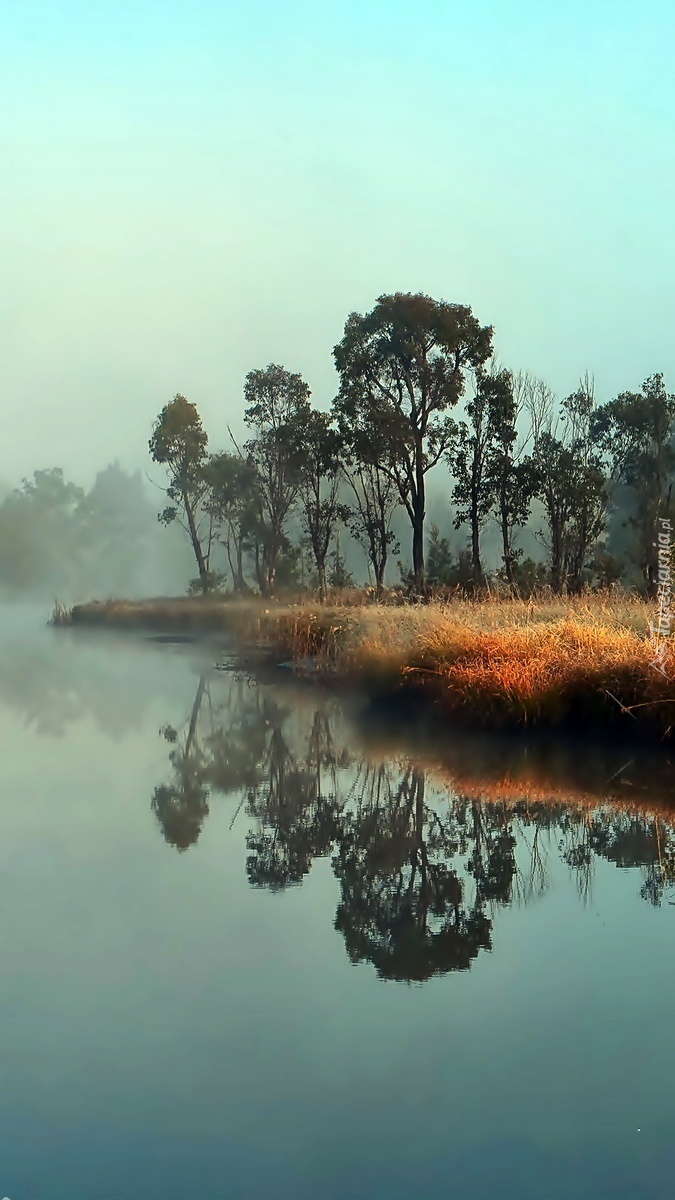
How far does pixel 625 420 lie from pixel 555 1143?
37.1 meters

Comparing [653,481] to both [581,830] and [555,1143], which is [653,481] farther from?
[555,1143]

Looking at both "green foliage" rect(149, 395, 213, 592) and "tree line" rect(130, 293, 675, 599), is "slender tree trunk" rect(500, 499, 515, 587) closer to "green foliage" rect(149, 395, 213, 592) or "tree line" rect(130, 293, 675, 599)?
"tree line" rect(130, 293, 675, 599)

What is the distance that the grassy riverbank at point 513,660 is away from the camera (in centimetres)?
1214

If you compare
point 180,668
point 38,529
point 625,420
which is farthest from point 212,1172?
point 38,529

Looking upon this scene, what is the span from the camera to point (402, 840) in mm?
7941

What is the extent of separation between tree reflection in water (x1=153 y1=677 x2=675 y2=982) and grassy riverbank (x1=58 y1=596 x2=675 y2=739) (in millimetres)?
1987

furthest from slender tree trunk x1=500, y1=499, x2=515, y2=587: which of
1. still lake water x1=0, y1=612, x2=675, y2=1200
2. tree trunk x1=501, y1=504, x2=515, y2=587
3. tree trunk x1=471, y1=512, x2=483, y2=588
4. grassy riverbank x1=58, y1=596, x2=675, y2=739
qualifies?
still lake water x1=0, y1=612, x2=675, y2=1200

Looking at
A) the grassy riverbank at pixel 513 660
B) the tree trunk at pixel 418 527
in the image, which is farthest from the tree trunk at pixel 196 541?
the grassy riverbank at pixel 513 660

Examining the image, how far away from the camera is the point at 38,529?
341 ft

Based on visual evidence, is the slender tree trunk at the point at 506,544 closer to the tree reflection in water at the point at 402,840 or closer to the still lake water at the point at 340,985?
the tree reflection in water at the point at 402,840

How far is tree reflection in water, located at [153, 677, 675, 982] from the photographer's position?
5922 mm

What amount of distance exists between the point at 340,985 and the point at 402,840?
2.93 m

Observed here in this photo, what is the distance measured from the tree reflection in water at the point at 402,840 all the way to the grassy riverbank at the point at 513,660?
78.2 inches

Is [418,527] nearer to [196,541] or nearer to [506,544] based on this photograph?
[506,544]
